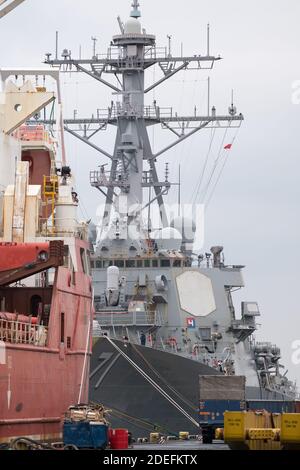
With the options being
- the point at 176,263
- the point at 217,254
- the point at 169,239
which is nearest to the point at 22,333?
the point at 176,263

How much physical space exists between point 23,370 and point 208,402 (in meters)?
11.1

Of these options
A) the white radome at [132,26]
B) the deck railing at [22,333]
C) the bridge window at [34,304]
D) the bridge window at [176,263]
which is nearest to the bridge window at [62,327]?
the bridge window at [34,304]

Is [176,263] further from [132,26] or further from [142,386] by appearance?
[132,26]

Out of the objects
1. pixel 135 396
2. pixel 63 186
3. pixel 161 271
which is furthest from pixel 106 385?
pixel 63 186

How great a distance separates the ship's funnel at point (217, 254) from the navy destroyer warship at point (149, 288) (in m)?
0.04

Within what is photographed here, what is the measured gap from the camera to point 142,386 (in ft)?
162

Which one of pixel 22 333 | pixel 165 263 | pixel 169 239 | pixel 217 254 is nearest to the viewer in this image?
pixel 22 333

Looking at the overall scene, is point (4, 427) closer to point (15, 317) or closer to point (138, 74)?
point (15, 317)

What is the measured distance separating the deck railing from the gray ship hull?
1332 cm

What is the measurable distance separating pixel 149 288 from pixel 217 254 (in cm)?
375

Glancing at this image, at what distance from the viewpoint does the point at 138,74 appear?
183ft

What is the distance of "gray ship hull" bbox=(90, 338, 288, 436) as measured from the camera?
48.6 metres

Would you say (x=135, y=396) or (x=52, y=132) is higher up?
(x=52, y=132)

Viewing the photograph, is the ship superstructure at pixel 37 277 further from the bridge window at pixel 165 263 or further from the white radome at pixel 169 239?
the white radome at pixel 169 239
